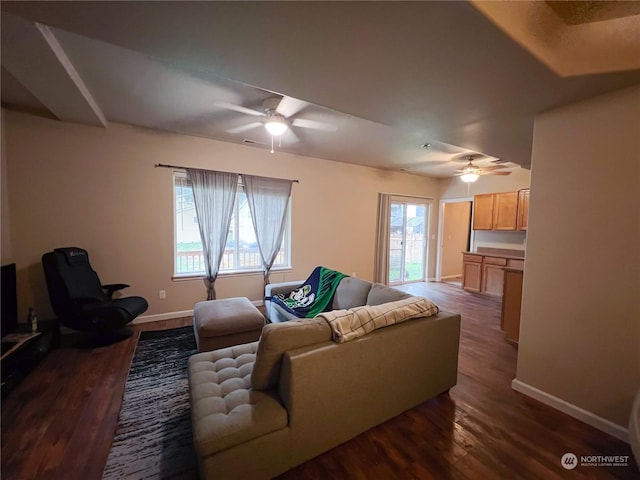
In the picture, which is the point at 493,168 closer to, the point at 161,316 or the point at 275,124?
the point at 275,124

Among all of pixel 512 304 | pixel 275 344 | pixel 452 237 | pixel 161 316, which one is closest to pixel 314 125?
pixel 275 344

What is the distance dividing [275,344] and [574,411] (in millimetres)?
2307

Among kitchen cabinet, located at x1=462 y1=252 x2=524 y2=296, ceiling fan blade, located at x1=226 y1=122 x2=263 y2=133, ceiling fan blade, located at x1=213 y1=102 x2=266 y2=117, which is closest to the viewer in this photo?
ceiling fan blade, located at x1=213 y1=102 x2=266 y2=117

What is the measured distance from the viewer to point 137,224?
3.50 meters

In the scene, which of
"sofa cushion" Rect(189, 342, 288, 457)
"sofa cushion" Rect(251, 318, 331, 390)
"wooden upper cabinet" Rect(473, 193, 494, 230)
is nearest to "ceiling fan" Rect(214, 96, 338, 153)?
"sofa cushion" Rect(251, 318, 331, 390)

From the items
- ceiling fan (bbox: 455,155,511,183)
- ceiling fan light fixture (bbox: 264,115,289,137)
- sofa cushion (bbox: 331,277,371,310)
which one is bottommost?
sofa cushion (bbox: 331,277,371,310)

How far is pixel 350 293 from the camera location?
2891 mm

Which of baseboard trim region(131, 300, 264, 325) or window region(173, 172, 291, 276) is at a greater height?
window region(173, 172, 291, 276)

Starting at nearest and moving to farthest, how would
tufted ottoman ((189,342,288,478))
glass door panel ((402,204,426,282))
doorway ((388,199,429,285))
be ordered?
tufted ottoman ((189,342,288,478)) → doorway ((388,199,429,285)) → glass door panel ((402,204,426,282))

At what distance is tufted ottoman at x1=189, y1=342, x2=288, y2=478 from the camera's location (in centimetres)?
120

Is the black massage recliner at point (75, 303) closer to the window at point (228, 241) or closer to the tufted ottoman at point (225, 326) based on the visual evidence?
the tufted ottoman at point (225, 326)

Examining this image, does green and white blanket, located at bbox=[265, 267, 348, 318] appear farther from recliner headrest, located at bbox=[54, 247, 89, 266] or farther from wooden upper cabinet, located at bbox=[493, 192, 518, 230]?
wooden upper cabinet, located at bbox=[493, 192, 518, 230]

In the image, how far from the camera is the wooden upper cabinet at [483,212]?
556cm

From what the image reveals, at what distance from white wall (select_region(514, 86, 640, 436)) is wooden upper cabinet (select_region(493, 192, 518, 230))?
12.1 feet
